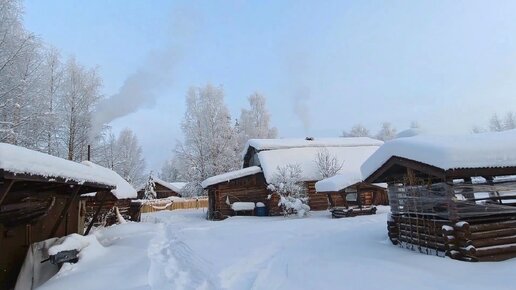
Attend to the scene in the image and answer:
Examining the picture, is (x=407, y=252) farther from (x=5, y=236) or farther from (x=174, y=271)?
(x=5, y=236)

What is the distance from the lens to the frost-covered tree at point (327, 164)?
2786 cm

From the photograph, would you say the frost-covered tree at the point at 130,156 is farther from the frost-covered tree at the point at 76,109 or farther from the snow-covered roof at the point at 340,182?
the snow-covered roof at the point at 340,182

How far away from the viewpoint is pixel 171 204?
3681cm

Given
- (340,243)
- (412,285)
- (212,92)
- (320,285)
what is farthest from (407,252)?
(212,92)

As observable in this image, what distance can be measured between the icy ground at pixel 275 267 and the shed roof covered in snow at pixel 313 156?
51.2 feet

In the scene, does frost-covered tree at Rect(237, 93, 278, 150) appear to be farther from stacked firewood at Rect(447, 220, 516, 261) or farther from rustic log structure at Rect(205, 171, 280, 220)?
stacked firewood at Rect(447, 220, 516, 261)

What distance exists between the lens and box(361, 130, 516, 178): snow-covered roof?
831 cm

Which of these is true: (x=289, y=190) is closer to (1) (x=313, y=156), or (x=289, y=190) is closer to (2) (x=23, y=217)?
(1) (x=313, y=156)

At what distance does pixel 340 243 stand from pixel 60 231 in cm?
870

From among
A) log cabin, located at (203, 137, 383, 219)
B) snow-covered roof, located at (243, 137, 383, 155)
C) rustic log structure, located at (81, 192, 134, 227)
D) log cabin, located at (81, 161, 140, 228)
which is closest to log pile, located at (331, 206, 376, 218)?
log cabin, located at (203, 137, 383, 219)

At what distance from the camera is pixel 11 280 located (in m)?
7.54

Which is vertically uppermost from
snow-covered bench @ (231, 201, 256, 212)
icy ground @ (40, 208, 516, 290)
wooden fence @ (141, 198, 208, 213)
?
wooden fence @ (141, 198, 208, 213)

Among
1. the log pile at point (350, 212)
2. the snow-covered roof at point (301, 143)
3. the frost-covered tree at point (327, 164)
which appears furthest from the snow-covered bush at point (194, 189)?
the log pile at point (350, 212)

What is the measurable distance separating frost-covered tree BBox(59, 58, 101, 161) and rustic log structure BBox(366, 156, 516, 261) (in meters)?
23.8
